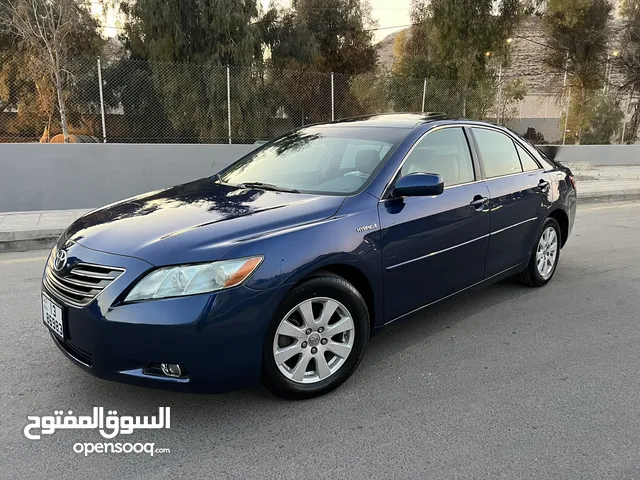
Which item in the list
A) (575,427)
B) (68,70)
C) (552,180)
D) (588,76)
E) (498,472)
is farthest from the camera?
(588,76)

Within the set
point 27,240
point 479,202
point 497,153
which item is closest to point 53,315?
point 479,202

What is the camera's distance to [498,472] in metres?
2.43

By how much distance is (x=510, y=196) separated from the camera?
4.36 meters

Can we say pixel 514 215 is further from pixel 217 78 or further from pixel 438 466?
pixel 217 78

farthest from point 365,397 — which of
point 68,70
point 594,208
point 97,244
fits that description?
point 68,70

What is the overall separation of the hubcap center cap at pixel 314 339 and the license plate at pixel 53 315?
1.34 m

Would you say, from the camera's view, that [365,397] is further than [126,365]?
Yes

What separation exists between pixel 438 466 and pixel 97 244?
2.09 metres

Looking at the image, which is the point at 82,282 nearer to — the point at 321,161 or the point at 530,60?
the point at 321,161

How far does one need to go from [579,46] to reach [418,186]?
24527mm

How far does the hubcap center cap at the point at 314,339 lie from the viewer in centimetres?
295

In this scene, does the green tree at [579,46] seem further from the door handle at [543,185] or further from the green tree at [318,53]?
the door handle at [543,185]

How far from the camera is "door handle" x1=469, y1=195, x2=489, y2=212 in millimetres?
3942

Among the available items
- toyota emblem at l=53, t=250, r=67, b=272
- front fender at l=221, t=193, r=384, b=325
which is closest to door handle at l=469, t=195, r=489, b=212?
front fender at l=221, t=193, r=384, b=325
